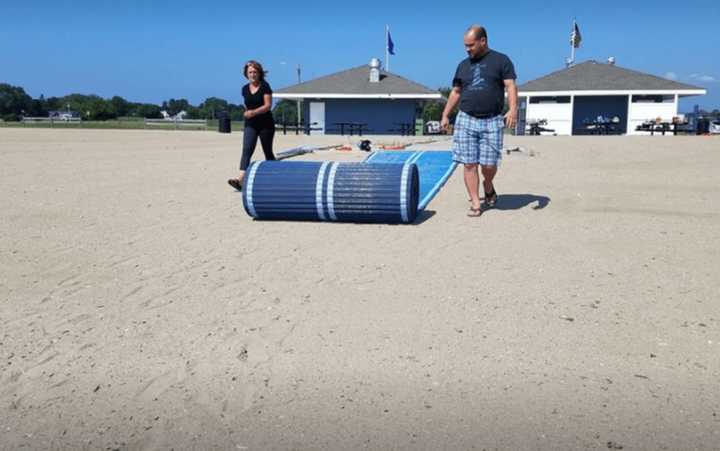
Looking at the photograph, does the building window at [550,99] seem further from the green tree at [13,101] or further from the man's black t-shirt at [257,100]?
the green tree at [13,101]

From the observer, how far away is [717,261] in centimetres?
505

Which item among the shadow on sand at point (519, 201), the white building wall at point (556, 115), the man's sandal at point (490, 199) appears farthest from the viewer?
the white building wall at point (556, 115)

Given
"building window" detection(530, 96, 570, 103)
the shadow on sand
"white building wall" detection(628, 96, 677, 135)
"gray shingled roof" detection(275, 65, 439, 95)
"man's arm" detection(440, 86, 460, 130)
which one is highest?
"gray shingled roof" detection(275, 65, 439, 95)

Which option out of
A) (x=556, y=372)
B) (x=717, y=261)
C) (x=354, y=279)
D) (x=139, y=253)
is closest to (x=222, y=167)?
(x=139, y=253)

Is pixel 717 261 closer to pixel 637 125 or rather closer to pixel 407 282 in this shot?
pixel 407 282

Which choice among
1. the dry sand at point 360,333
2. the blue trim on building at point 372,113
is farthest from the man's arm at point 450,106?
the blue trim on building at point 372,113

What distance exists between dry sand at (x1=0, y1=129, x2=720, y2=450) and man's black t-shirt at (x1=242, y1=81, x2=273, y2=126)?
7.60ft

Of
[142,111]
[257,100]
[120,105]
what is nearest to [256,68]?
[257,100]

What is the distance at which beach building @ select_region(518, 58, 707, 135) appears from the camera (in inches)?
1364

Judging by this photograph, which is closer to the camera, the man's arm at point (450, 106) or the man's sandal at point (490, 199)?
the man's arm at point (450, 106)

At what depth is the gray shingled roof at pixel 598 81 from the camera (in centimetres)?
3488

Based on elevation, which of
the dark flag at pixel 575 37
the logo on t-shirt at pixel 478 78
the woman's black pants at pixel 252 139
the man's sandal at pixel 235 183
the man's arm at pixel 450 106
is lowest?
the man's sandal at pixel 235 183

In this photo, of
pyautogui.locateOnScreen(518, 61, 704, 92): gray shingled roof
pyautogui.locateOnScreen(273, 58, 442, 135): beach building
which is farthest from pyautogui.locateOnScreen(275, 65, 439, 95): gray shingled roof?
pyautogui.locateOnScreen(518, 61, 704, 92): gray shingled roof

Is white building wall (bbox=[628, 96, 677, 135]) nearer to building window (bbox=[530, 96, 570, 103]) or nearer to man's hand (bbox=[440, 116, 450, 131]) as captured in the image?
building window (bbox=[530, 96, 570, 103])
